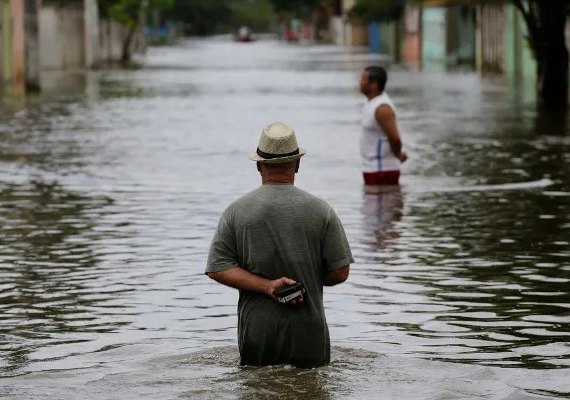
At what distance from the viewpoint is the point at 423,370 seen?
8.80 metres

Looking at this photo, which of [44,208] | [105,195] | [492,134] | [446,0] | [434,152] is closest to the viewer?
[44,208]

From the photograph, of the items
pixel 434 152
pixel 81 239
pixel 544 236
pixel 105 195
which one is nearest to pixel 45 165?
pixel 105 195

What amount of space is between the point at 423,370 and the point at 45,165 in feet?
45.9

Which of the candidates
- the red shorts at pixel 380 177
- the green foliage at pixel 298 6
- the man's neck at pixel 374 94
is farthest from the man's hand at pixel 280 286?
the green foliage at pixel 298 6

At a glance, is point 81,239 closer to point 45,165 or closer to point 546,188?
point 546,188

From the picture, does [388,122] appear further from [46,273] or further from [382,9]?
[382,9]

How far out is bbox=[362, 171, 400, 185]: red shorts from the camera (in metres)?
17.7

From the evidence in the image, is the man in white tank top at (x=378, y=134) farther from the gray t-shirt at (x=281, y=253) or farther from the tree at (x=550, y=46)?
the tree at (x=550, y=46)

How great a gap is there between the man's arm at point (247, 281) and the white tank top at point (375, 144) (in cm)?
884

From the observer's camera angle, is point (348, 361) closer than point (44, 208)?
Yes

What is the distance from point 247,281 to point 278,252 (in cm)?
19

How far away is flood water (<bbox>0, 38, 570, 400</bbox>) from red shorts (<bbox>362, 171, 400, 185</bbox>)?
16 cm

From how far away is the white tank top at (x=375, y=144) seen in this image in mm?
16766

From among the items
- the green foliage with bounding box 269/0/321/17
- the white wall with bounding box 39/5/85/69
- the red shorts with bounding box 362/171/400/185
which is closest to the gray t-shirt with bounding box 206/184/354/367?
the red shorts with bounding box 362/171/400/185
